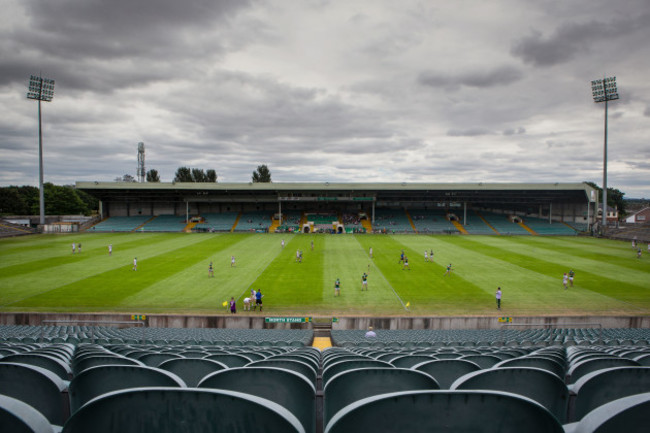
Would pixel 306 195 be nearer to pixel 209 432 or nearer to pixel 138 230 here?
pixel 138 230

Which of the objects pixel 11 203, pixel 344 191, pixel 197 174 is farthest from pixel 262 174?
pixel 11 203

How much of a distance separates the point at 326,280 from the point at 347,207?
4966 cm

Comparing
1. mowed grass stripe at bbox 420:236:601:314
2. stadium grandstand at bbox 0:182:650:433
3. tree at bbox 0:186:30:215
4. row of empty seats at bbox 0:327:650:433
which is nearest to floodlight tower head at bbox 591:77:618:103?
stadium grandstand at bbox 0:182:650:433

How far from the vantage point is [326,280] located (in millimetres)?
25672

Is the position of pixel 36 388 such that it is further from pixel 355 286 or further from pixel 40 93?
pixel 40 93

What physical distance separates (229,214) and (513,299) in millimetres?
60254

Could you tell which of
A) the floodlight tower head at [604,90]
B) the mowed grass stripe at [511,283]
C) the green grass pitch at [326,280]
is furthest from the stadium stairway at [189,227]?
the floodlight tower head at [604,90]

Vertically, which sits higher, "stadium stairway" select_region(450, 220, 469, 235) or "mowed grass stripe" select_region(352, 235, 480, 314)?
"stadium stairway" select_region(450, 220, 469, 235)

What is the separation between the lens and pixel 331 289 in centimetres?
2311

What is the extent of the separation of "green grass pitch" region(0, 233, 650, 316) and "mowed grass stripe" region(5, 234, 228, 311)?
8 centimetres

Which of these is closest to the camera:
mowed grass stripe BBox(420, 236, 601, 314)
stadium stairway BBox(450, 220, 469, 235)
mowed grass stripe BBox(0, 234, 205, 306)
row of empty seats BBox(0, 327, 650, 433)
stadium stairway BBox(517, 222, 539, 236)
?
row of empty seats BBox(0, 327, 650, 433)

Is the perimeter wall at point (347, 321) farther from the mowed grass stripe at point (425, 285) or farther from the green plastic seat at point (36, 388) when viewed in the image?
the green plastic seat at point (36, 388)

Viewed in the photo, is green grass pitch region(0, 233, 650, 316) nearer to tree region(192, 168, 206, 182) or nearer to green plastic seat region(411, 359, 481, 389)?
green plastic seat region(411, 359, 481, 389)

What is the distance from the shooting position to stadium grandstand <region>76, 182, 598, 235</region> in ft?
204
